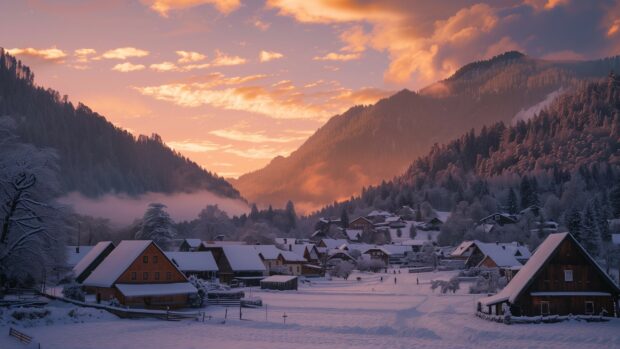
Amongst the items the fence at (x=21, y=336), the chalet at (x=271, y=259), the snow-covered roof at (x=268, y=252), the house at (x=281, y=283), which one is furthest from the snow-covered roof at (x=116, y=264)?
the snow-covered roof at (x=268, y=252)

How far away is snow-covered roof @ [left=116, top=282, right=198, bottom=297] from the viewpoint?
60.4 meters

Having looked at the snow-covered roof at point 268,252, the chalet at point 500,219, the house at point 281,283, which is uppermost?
the chalet at point 500,219

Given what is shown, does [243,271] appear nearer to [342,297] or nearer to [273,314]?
[342,297]

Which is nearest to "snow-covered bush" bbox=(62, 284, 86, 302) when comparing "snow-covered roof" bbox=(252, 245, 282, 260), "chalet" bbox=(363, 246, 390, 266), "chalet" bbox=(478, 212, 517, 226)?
"snow-covered roof" bbox=(252, 245, 282, 260)

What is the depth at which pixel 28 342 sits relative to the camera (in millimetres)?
38438

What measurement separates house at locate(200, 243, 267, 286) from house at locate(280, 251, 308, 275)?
16106 mm

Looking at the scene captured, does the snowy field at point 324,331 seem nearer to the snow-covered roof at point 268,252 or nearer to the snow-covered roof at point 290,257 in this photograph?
the snow-covered roof at point 268,252

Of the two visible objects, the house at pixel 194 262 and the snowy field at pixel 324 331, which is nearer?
the snowy field at pixel 324 331

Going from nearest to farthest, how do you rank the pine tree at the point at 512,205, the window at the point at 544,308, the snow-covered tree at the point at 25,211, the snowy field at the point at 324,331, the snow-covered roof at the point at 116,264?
the snowy field at the point at 324,331, the snow-covered tree at the point at 25,211, the window at the point at 544,308, the snow-covered roof at the point at 116,264, the pine tree at the point at 512,205

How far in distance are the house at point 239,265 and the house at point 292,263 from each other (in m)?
16.1

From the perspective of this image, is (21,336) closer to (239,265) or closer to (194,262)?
(194,262)

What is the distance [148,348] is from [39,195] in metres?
24.3

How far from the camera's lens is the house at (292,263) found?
4690 inches

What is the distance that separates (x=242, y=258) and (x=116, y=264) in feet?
124
